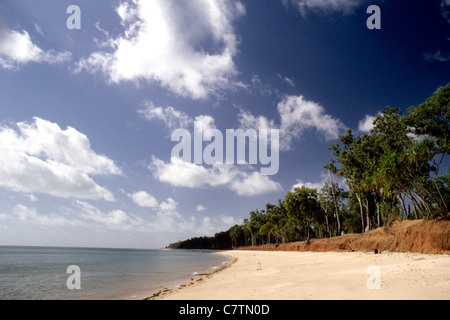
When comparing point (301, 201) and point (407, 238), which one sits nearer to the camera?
point (407, 238)

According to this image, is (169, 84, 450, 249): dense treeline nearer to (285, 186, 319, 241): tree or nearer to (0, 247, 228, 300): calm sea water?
(285, 186, 319, 241): tree

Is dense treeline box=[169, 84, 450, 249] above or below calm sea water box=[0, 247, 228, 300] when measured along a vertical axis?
above

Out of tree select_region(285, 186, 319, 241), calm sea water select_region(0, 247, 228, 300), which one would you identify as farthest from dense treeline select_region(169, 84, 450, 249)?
calm sea water select_region(0, 247, 228, 300)

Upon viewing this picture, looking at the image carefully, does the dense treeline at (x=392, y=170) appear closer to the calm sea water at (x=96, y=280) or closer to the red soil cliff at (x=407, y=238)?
the red soil cliff at (x=407, y=238)

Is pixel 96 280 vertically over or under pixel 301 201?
under

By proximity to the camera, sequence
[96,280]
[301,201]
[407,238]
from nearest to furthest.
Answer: [96,280] → [407,238] → [301,201]

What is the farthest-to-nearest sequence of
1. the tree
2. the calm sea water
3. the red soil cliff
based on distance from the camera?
the tree
the red soil cliff
the calm sea water

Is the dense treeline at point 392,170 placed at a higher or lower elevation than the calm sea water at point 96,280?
higher

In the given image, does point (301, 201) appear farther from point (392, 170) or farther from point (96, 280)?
point (96, 280)

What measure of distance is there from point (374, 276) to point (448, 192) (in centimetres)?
4660

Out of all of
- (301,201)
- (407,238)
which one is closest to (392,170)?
(407,238)

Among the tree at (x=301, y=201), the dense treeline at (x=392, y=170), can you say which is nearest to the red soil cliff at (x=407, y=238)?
the dense treeline at (x=392, y=170)
